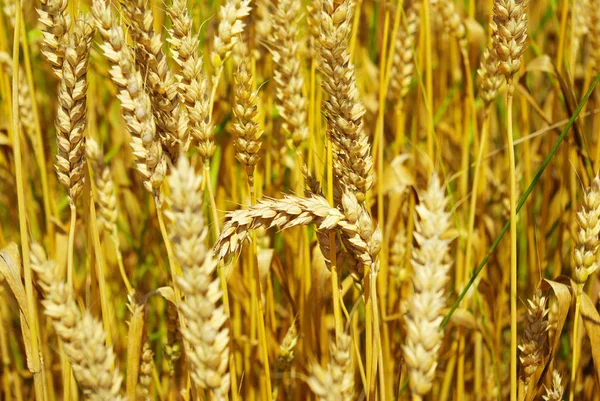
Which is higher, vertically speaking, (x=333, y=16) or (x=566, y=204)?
(x=333, y=16)

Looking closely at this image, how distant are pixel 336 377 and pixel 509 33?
629mm

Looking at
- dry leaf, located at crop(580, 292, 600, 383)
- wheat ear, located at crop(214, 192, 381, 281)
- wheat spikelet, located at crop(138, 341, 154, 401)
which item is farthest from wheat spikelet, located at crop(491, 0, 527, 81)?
wheat spikelet, located at crop(138, 341, 154, 401)

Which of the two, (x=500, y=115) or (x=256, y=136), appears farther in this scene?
(x=500, y=115)

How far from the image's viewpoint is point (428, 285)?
28.5 inches

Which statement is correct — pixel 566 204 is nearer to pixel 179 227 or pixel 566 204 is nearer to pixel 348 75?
pixel 348 75

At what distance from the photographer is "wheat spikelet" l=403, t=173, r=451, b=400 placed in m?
0.72

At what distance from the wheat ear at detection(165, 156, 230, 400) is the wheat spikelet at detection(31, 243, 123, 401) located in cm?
10

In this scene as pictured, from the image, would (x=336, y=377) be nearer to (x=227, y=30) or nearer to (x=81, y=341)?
(x=81, y=341)

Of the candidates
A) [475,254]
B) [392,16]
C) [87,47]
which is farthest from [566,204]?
[87,47]

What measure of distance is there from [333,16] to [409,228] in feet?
2.71

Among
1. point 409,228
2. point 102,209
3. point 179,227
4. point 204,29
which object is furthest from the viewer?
point 204,29

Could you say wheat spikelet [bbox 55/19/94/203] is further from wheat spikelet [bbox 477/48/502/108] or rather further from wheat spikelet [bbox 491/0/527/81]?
wheat spikelet [bbox 477/48/502/108]

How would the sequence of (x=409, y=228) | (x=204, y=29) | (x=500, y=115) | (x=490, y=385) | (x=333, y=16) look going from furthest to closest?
1. (x=500, y=115)
2. (x=204, y=29)
3. (x=409, y=228)
4. (x=490, y=385)
5. (x=333, y=16)

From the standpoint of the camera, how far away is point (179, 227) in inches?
25.5
